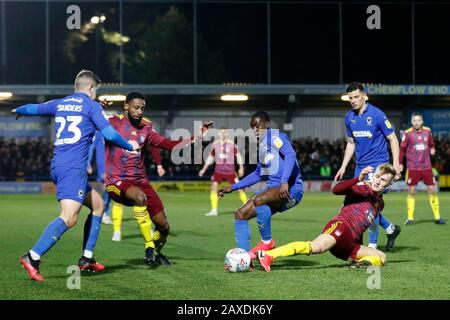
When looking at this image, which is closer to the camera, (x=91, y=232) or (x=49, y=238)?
(x=49, y=238)

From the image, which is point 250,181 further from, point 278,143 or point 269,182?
point 278,143

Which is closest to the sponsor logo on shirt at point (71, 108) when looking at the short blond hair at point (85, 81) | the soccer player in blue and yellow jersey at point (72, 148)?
the soccer player in blue and yellow jersey at point (72, 148)

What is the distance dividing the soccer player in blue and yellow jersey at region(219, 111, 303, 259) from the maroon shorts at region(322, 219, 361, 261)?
2.70ft

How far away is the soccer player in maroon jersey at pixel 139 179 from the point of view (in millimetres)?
11156

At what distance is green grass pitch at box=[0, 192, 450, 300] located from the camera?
28.0ft

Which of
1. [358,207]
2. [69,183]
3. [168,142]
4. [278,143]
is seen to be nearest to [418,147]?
[278,143]

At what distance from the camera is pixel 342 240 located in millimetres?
10062

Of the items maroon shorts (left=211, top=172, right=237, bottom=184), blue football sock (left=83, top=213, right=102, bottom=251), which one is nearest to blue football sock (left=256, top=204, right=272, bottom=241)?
blue football sock (left=83, top=213, right=102, bottom=251)

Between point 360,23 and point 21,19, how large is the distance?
59.6 ft

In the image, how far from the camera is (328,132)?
4372 centimetres

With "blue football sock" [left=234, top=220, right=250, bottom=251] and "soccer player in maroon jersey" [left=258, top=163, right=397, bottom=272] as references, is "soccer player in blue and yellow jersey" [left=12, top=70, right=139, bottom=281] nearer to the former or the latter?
"blue football sock" [left=234, top=220, right=250, bottom=251]

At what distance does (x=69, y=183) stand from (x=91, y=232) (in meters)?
1.10
